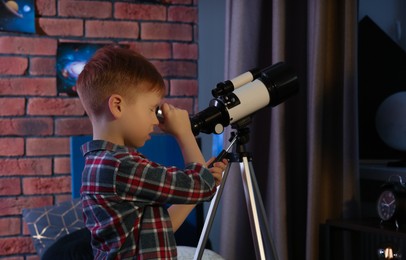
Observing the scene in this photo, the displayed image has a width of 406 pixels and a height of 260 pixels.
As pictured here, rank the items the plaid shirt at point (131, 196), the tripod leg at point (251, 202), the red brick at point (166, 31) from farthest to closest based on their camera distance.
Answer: the red brick at point (166, 31) → the tripod leg at point (251, 202) → the plaid shirt at point (131, 196)

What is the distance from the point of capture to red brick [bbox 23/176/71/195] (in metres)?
2.45

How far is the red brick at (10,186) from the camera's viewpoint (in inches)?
95.2

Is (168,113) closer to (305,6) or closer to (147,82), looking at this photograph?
(147,82)

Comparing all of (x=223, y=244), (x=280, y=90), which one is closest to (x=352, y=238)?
(x=223, y=244)

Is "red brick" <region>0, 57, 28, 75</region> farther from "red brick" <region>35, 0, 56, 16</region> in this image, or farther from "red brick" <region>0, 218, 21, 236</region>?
"red brick" <region>0, 218, 21, 236</region>

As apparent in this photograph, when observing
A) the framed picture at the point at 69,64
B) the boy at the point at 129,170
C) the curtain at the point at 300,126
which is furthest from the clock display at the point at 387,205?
the framed picture at the point at 69,64

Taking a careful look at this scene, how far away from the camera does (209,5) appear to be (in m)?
2.68

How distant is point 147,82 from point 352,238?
124cm

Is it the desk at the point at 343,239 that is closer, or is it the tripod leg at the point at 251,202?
the tripod leg at the point at 251,202

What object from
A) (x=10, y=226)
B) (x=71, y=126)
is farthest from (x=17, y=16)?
(x=10, y=226)

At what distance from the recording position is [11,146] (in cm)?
243

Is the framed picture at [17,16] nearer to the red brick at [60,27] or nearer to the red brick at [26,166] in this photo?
the red brick at [60,27]

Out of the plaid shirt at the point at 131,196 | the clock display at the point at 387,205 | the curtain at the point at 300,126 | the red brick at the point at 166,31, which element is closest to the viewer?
the plaid shirt at the point at 131,196

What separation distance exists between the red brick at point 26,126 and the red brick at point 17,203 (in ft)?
0.92
